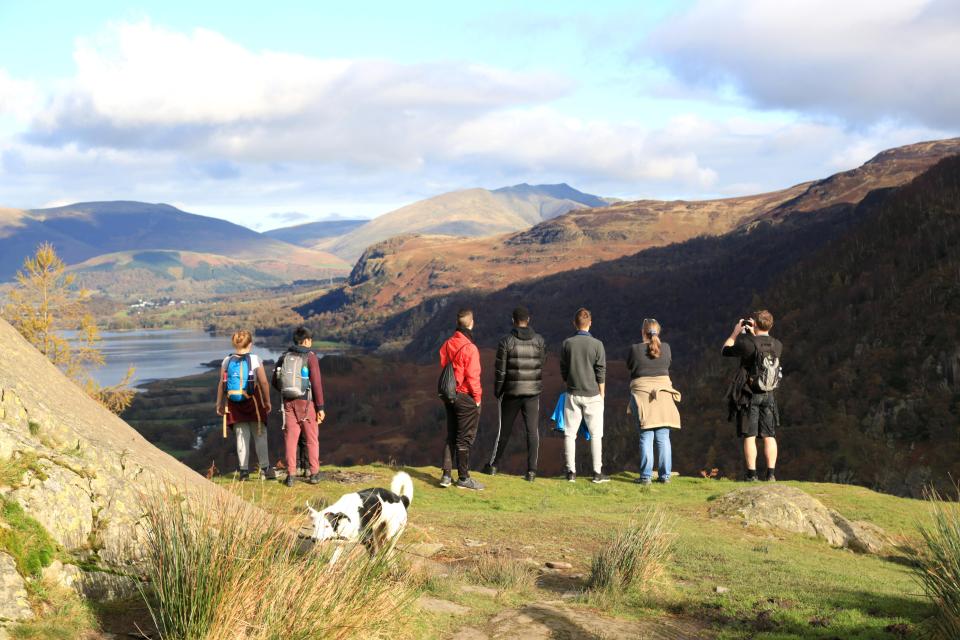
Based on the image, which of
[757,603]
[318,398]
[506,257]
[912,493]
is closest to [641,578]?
[757,603]

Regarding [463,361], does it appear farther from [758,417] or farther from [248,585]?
[248,585]

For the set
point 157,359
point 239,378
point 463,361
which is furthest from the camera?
point 157,359

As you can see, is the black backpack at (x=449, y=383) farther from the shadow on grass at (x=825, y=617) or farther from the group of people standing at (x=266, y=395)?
the shadow on grass at (x=825, y=617)

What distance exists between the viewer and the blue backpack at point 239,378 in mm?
10719

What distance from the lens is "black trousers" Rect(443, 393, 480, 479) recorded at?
1123 cm

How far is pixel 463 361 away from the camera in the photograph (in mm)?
11094

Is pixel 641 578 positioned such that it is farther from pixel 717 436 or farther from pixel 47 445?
pixel 717 436

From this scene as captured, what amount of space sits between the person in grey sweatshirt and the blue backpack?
446 cm

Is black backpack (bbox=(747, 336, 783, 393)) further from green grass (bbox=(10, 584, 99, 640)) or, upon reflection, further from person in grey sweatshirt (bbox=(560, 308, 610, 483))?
green grass (bbox=(10, 584, 99, 640))

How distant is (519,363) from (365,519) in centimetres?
590

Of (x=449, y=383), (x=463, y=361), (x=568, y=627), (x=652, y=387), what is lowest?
(x=568, y=627)

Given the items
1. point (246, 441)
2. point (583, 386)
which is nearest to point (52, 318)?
point (246, 441)

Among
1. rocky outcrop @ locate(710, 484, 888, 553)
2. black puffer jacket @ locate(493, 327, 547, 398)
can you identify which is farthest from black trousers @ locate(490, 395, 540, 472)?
rocky outcrop @ locate(710, 484, 888, 553)

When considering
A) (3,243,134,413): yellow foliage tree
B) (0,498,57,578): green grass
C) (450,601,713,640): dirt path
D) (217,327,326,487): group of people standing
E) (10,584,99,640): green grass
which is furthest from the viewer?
(3,243,134,413): yellow foliage tree
